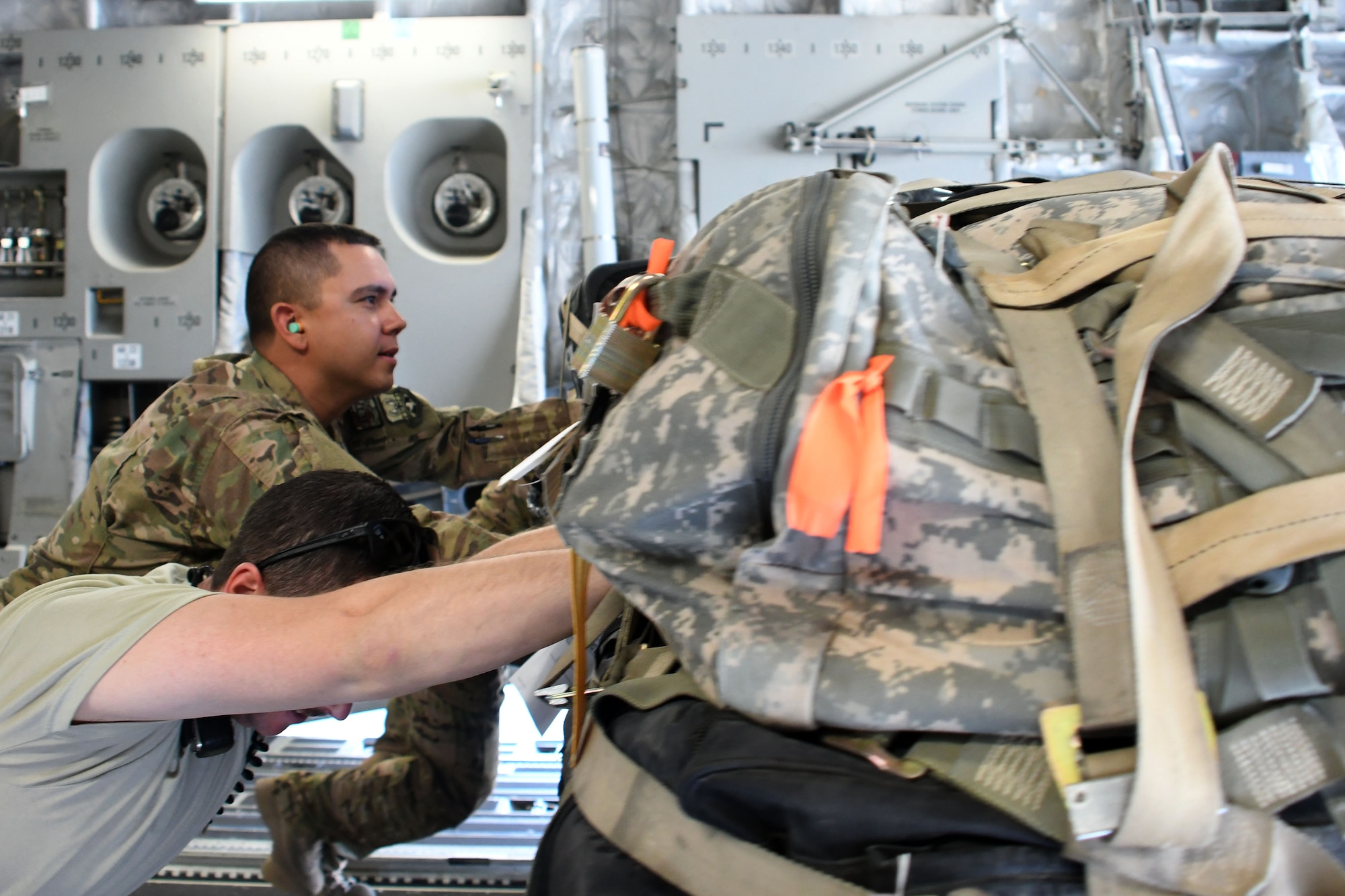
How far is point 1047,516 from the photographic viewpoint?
59 cm

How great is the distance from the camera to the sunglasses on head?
1.08 meters

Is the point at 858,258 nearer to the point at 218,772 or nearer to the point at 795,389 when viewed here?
the point at 795,389

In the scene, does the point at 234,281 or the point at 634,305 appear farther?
the point at 234,281

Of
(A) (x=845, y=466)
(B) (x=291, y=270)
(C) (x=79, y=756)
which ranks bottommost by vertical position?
(C) (x=79, y=756)

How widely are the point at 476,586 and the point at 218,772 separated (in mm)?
613

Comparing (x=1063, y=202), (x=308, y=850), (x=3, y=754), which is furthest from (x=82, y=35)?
(x=1063, y=202)

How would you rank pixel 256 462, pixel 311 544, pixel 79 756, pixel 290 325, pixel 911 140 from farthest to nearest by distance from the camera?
1. pixel 911 140
2. pixel 290 325
3. pixel 256 462
4. pixel 311 544
5. pixel 79 756

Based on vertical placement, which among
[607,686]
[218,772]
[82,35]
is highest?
[82,35]

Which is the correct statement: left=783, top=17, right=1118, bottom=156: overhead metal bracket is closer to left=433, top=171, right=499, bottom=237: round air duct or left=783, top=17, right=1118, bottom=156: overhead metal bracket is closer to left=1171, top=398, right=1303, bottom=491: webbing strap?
left=433, top=171, right=499, bottom=237: round air duct

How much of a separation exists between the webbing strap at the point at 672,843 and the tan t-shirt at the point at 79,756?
463mm

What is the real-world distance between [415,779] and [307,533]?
79 cm

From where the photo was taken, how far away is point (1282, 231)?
0.64 metres

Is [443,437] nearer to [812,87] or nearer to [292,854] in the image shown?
[292,854]

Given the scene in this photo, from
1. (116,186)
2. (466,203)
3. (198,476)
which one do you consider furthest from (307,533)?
(116,186)
